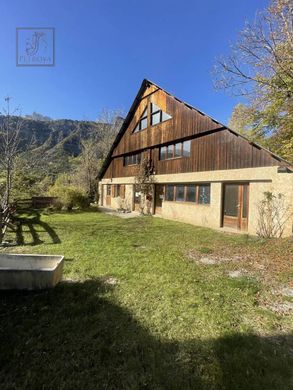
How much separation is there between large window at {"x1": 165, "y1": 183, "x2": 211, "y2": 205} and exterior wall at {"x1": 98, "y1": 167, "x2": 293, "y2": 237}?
0.99ft

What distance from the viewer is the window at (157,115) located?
14.7 meters

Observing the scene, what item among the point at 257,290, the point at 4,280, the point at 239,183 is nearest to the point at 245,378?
the point at 257,290

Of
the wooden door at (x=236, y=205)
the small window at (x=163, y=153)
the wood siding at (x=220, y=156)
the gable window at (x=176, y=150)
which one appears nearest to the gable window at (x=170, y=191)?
the wood siding at (x=220, y=156)

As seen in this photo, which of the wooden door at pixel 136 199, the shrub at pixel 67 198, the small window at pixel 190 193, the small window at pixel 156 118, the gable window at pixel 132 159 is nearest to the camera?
the small window at pixel 190 193

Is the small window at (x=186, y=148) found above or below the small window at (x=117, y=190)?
above

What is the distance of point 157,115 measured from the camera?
1555 centimetres

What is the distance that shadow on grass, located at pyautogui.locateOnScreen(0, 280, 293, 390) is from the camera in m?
2.35

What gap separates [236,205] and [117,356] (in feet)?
29.5

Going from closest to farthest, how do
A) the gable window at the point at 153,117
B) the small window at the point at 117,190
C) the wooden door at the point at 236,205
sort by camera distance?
the wooden door at the point at 236,205 → the gable window at the point at 153,117 → the small window at the point at 117,190

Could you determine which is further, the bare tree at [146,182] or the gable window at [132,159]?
the gable window at [132,159]

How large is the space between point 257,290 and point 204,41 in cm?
1312

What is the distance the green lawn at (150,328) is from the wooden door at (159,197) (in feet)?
30.3

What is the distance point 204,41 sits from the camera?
12523 mm

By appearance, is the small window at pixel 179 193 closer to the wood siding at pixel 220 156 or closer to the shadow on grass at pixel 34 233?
the wood siding at pixel 220 156
